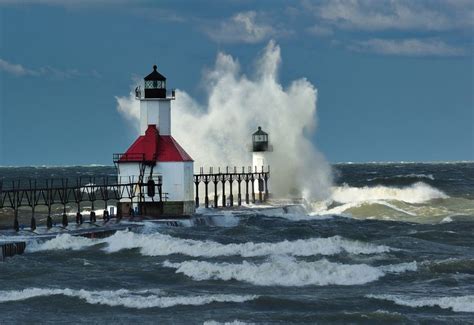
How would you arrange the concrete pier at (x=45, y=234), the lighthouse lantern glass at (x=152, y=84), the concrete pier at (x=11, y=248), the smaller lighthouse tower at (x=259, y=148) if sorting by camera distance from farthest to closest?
the smaller lighthouse tower at (x=259, y=148), the lighthouse lantern glass at (x=152, y=84), the concrete pier at (x=45, y=234), the concrete pier at (x=11, y=248)

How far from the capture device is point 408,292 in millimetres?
25078

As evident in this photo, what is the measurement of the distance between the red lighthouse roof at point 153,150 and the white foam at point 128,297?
19.0 m

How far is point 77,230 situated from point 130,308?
47.8 feet

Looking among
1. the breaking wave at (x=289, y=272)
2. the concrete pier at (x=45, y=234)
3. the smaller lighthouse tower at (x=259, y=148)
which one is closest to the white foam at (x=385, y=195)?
the smaller lighthouse tower at (x=259, y=148)

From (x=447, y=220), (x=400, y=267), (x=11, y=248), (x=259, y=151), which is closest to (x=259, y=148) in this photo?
(x=259, y=151)

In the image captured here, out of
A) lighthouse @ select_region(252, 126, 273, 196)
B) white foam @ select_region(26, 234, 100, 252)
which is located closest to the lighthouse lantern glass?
white foam @ select_region(26, 234, 100, 252)

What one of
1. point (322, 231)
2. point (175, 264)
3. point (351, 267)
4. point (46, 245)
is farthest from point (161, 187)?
point (351, 267)

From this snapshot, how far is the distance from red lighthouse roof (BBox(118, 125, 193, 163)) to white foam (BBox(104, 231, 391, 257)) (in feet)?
32.9

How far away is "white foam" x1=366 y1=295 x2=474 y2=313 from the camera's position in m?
22.7

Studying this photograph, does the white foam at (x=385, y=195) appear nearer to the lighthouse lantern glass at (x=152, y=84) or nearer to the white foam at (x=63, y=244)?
the lighthouse lantern glass at (x=152, y=84)

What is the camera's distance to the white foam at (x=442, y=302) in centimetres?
2272

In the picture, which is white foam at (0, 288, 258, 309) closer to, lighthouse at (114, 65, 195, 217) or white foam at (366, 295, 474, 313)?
white foam at (366, 295, 474, 313)

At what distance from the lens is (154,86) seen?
150 ft

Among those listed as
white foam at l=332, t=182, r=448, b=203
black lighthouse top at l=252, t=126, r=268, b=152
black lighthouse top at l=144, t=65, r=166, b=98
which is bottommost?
white foam at l=332, t=182, r=448, b=203
